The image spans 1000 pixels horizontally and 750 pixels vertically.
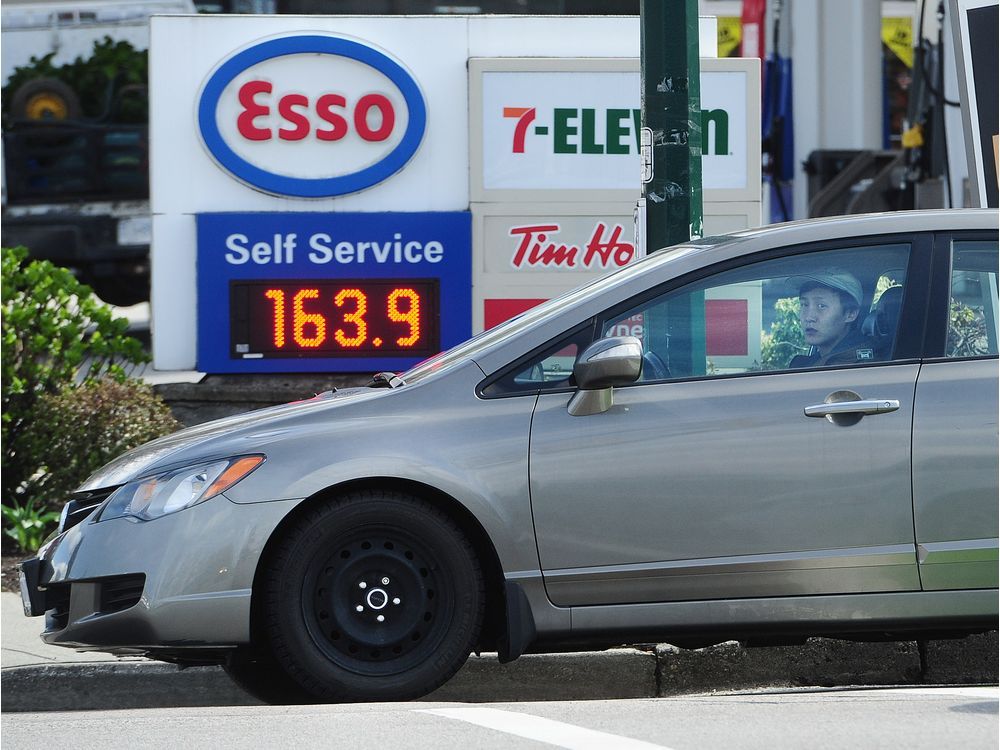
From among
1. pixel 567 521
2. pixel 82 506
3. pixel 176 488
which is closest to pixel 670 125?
pixel 567 521

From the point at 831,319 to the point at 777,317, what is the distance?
0.18 metres

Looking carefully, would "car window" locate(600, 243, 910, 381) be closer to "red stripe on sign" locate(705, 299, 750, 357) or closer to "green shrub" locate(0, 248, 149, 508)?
"red stripe on sign" locate(705, 299, 750, 357)

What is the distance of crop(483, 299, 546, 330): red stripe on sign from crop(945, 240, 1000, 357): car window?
14.6 ft

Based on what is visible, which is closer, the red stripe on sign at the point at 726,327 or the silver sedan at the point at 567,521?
the silver sedan at the point at 567,521

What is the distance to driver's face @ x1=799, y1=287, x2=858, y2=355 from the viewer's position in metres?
5.12

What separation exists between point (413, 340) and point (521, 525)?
14.5ft

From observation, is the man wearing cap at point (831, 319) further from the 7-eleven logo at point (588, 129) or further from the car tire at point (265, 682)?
the 7-eleven logo at point (588, 129)

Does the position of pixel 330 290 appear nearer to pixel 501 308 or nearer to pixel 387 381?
pixel 501 308

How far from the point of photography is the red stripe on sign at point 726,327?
201 inches

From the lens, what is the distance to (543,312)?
5.46 meters

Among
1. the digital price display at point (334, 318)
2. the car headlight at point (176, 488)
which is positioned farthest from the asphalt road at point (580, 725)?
the digital price display at point (334, 318)

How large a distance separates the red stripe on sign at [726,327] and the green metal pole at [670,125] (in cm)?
178

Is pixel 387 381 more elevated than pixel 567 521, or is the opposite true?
pixel 387 381

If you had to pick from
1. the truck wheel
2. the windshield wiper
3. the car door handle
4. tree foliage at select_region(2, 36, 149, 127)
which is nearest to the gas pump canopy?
the windshield wiper
